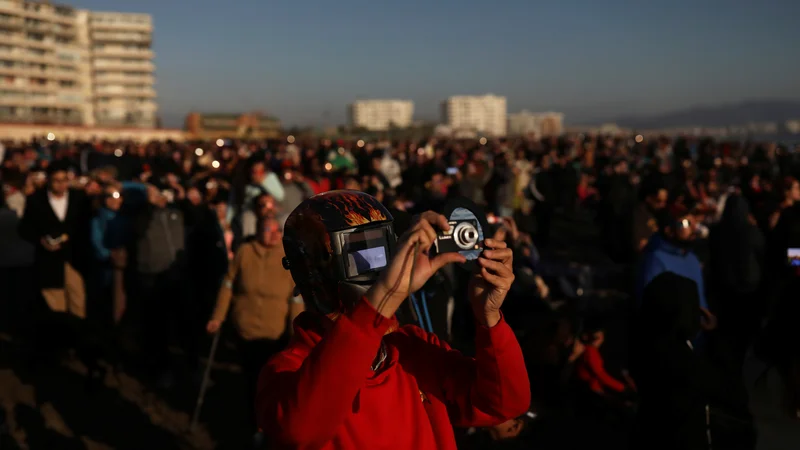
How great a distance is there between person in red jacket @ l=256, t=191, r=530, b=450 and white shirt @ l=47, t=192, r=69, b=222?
19.8ft

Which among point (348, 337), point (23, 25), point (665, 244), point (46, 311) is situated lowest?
point (46, 311)

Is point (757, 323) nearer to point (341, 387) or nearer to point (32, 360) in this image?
point (341, 387)

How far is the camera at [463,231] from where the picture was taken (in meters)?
1.42

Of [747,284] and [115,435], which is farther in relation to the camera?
[747,284]

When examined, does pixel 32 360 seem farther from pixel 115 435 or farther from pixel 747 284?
pixel 747 284

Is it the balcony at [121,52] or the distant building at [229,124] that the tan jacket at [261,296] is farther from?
the balcony at [121,52]

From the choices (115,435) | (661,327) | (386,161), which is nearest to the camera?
(661,327)

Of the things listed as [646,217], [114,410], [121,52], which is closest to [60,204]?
[114,410]

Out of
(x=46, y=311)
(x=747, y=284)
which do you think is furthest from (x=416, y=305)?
(x=46, y=311)

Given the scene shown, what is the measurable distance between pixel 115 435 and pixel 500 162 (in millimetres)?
8914

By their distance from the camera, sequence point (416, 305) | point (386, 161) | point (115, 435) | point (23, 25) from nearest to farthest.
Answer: point (416, 305)
point (115, 435)
point (386, 161)
point (23, 25)

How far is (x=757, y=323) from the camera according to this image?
6.05 meters

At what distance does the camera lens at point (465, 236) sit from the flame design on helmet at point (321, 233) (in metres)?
0.24

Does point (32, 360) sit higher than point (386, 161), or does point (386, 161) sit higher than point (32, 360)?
point (386, 161)
